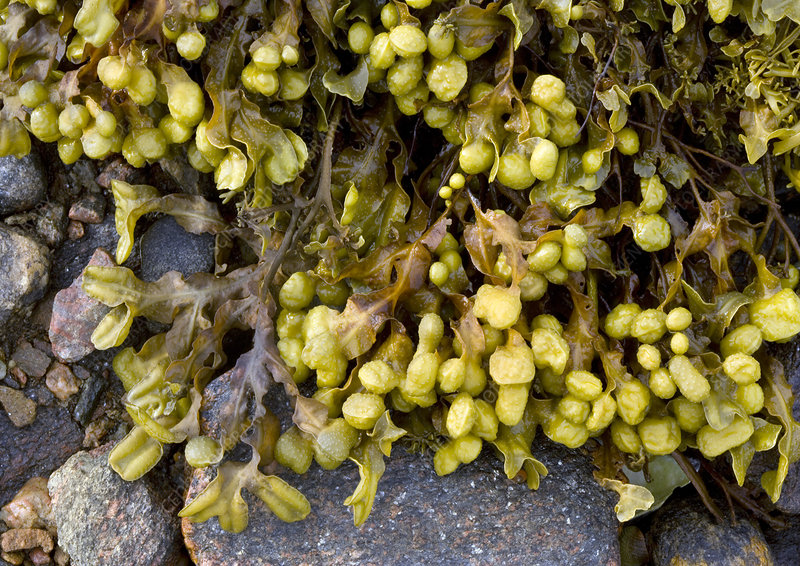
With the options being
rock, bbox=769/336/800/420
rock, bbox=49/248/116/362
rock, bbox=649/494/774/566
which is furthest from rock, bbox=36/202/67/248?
rock, bbox=769/336/800/420

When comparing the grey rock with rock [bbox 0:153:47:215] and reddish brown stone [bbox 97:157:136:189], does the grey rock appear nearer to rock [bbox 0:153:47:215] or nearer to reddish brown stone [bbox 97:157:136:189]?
reddish brown stone [bbox 97:157:136:189]

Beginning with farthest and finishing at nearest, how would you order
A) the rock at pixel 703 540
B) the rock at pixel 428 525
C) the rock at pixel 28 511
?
the rock at pixel 28 511, the rock at pixel 703 540, the rock at pixel 428 525

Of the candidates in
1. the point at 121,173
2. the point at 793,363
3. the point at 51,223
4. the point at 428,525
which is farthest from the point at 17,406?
the point at 793,363

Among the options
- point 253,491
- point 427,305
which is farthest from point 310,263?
point 253,491

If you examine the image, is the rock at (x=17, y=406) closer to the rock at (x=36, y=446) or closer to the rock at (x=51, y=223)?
the rock at (x=36, y=446)

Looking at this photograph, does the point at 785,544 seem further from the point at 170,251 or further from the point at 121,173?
the point at 121,173

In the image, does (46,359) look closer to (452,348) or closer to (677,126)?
(452,348)

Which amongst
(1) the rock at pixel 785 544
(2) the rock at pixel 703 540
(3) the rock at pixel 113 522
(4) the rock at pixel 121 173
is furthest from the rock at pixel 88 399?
(1) the rock at pixel 785 544
